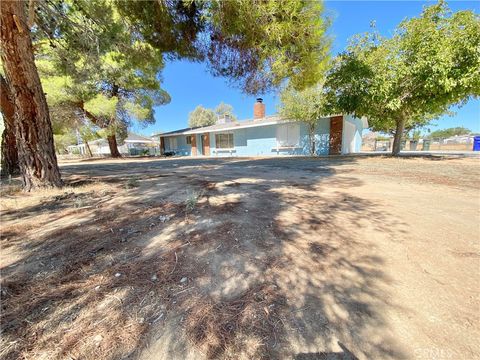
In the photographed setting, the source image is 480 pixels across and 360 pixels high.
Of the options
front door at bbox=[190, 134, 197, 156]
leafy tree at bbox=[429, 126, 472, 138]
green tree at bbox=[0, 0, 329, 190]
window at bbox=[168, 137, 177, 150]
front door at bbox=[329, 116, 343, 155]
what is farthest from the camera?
leafy tree at bbox=[429, 126, 472, 138]

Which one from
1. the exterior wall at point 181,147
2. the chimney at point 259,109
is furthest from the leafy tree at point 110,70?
the chimney at point 259,109

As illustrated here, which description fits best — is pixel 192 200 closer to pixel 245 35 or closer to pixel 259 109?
pixel 245 35

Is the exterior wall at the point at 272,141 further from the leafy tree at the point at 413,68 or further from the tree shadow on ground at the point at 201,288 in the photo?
the tree shadow on ground at the point at 201,288

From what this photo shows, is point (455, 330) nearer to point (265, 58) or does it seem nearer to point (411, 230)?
point (411, 230)

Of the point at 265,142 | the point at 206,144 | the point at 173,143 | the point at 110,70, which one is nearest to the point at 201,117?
the point at 173,143

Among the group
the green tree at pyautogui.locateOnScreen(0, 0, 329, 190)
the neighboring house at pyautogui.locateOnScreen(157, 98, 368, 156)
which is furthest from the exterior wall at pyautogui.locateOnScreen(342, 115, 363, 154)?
the green tree at pyautogui.locateOnScreen(0, 0, 329, 190)

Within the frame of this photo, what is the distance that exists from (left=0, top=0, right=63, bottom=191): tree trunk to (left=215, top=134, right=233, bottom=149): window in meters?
15.6

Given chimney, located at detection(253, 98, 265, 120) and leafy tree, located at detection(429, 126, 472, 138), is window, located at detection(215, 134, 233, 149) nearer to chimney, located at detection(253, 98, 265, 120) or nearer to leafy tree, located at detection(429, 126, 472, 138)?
chimney, located at detection(253, 98, 265, 120)

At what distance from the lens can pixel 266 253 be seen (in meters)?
2.15

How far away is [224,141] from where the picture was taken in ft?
66.0

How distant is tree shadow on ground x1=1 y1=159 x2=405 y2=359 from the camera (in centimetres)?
129

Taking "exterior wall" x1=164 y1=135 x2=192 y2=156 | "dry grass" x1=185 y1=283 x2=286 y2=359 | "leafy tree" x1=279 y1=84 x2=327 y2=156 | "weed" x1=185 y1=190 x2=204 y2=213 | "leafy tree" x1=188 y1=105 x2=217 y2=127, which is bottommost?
"dry grass" x1=185 y1=283 x2=286 y2=359

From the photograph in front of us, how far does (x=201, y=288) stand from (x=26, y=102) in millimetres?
4985

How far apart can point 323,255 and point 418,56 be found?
34.8ft
